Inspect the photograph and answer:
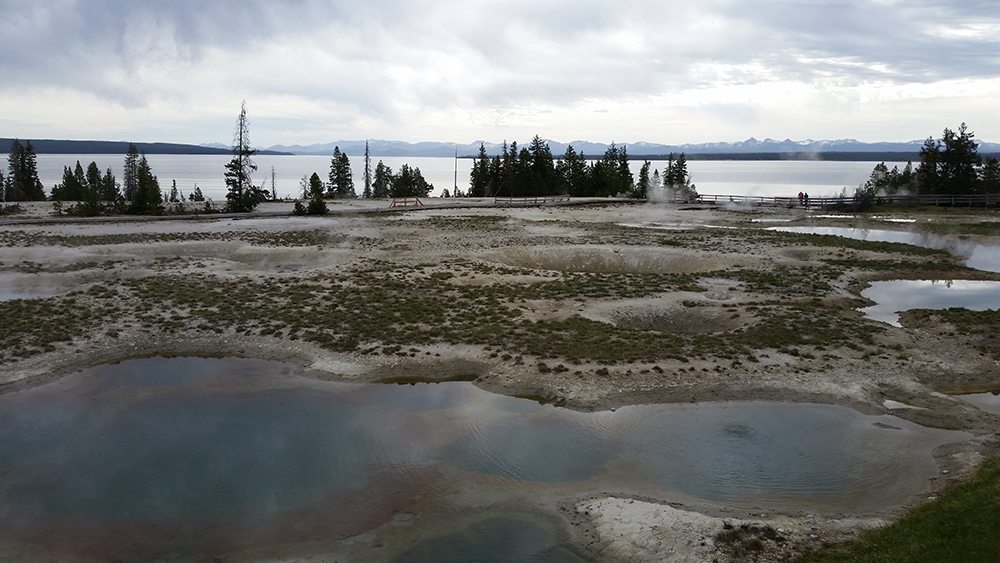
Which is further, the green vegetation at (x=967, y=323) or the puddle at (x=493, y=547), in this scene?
the green vegetation at (x=967, y=323)

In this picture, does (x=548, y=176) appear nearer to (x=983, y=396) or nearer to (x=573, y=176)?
(x=573, y=176)

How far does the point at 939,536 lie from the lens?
1027 centimetres

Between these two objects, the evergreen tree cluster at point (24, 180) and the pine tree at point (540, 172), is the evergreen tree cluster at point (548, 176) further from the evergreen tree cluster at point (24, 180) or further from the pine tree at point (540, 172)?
the evergreen tree cluster at point (24, 180)

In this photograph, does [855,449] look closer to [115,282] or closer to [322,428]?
[322,428]

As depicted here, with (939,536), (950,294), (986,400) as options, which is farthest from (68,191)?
(939,536)

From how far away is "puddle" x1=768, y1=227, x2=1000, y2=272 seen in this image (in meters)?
40.7

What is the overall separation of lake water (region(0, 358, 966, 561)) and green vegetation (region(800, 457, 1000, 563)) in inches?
52.0

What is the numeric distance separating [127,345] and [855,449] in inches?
922

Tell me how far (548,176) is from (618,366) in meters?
102

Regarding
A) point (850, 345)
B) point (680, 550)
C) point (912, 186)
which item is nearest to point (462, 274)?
point (850, 345)

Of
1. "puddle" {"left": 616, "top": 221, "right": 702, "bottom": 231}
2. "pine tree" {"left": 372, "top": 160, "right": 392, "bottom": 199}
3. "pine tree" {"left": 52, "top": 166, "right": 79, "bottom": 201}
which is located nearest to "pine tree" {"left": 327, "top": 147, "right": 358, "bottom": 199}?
"pine tree" {"left": 372, "top": 160, "right": 392, "bottom": 199}

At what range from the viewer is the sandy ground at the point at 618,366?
38.8ft

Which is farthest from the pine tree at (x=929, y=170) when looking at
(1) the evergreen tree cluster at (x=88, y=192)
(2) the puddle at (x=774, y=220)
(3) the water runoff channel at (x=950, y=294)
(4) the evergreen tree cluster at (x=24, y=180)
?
(4) the evergreen tree cluster at (x=24, y=180)

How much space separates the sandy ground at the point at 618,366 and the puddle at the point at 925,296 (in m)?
1.47
